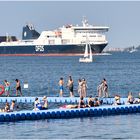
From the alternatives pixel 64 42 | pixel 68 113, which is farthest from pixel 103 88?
pixel 64 42

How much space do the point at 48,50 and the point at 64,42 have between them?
20.6 ft

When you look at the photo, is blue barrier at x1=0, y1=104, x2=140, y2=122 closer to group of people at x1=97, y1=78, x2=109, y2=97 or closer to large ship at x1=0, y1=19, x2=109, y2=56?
group of people at x1=97, y1=78, x2=109, y2=97

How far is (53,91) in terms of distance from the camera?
2377 inches

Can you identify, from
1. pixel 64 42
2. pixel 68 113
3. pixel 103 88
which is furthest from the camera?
pixel 64 42

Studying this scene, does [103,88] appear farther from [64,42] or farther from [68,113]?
[64,42]

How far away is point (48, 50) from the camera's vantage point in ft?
606

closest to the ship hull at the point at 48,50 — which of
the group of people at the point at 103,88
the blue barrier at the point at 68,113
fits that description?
the group of people at the point at 103,88

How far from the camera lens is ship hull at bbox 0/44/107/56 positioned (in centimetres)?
17950

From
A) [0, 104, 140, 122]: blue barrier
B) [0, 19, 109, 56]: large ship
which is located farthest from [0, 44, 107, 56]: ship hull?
[0, 104, 140, 122]: blue barrier

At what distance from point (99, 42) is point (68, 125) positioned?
147 metres

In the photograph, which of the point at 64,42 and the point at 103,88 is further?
the point at 64,42

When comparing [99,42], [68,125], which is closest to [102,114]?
[68,125]

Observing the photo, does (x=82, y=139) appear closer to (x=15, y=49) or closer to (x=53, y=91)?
(x=53, y=91)

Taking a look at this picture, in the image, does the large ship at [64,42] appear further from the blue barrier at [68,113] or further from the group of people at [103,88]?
the blue barrier at [68,113]
